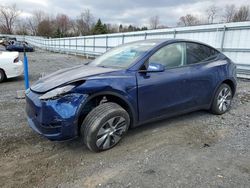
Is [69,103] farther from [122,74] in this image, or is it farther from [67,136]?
[122,74]

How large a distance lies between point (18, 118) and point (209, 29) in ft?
27.4

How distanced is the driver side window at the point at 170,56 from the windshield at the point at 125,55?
0.19 meters

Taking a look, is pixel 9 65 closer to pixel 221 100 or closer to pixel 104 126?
pixel 104 126

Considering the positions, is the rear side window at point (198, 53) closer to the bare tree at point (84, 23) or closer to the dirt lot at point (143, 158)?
the dirt lot at point (143, 158)

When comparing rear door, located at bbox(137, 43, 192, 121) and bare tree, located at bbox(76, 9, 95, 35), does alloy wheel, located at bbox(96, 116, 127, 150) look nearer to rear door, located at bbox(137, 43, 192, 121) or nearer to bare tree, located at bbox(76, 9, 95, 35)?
rear door, located at bbox(137, 43, 192, 121)

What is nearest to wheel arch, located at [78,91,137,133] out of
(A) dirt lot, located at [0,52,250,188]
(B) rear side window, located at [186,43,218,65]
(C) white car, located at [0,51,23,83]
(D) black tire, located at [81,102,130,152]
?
(D) black tire, located at [81,102,130,152]

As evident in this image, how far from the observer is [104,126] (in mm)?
2881

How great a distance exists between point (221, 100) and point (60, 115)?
328 centimetres

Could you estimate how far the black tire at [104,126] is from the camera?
278cm

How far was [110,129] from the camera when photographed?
2.97m

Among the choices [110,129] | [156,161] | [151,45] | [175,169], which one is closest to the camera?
[175,169]

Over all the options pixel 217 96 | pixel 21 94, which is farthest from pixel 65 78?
pixel 21 94

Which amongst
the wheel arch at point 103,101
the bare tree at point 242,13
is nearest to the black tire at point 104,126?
the wheel arch at point 103,101

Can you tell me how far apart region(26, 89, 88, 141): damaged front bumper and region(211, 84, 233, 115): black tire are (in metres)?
2.78
